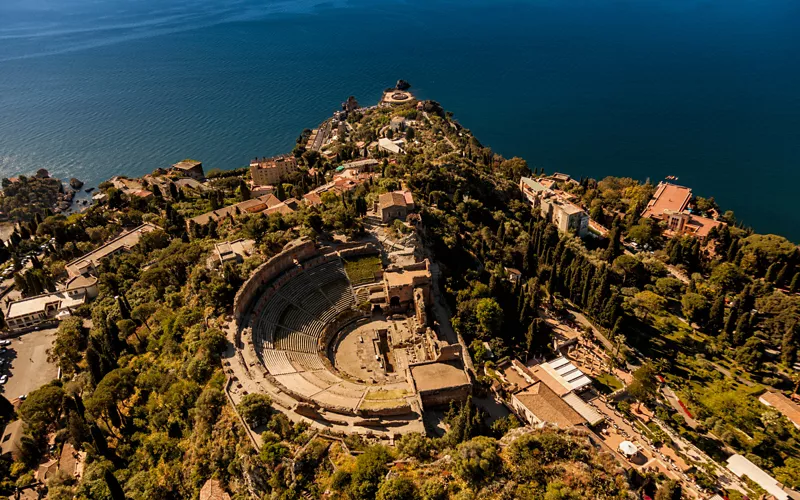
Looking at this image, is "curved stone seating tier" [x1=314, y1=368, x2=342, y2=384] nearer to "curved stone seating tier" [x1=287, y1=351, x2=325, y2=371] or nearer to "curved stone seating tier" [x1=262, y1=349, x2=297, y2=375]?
"curved stone seating tier" [x1=287, y1=351, x2=325, y2=371]

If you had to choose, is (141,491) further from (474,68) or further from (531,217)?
(474,68)

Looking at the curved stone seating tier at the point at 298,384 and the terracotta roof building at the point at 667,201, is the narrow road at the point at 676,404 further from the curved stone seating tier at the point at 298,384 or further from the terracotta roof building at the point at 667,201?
the terracotta roof building at the point at 667,201

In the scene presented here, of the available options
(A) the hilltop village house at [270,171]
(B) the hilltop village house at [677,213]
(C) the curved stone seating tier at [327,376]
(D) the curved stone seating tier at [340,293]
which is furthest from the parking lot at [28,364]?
(B) the hilltop village house at [677,213]

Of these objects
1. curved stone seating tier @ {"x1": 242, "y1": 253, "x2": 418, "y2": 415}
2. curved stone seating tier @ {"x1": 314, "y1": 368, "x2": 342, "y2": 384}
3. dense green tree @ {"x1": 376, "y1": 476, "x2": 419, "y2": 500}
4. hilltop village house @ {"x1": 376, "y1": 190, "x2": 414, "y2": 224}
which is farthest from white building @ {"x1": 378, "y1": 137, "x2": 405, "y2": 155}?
dense green tree @ {"x1": 376, "y1": 476, "x2": 419, "y2": 500}

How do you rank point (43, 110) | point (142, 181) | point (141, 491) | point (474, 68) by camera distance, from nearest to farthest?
point (141, 491) < point (142, 181) < point (43, 110) < point (474, 68)

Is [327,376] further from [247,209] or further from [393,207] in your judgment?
[247,209]

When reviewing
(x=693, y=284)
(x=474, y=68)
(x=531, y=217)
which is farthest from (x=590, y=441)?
(x=474, y=68)

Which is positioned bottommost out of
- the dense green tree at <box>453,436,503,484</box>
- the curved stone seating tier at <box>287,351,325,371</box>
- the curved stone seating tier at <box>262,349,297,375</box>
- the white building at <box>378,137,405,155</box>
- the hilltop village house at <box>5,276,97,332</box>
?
the hilltop village house at <box>5,276,97,332</box>

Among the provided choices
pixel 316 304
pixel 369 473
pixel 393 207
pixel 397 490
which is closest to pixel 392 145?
pixel 393 207
